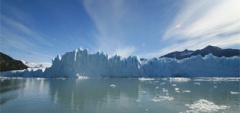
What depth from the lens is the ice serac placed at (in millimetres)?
57750

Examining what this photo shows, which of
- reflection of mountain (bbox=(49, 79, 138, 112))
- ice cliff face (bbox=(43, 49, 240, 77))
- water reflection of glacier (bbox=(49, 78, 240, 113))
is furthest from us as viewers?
ice cliff face (bbox=(43, 49, 240, 77))

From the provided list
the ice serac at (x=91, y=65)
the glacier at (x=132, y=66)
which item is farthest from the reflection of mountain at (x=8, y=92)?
the glacier at (x=132, y=66)

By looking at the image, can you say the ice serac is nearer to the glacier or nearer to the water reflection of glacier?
the glacier

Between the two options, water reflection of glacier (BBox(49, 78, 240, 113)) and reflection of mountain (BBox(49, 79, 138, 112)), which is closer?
water reflection of glacier (BBox(49, 78, 240, 113))

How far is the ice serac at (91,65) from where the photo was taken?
57.8m

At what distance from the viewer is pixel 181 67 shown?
60625mm

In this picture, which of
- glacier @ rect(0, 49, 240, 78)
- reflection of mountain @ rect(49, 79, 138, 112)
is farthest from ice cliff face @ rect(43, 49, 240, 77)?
reflection of mountain @ rect(49, 79, 138, 112)

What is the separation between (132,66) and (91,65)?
11.8 meters

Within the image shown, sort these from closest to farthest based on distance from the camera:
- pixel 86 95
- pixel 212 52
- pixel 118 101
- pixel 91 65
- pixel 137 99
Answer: pixel 118 101 < pixel 137 99 < pixel 86 95 < pixel 91 65 < pixel 212 52

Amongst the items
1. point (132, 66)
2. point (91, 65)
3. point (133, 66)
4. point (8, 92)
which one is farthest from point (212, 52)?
point (8, 92)

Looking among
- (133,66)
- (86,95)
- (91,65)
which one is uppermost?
(91,65)

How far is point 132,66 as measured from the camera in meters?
59.4

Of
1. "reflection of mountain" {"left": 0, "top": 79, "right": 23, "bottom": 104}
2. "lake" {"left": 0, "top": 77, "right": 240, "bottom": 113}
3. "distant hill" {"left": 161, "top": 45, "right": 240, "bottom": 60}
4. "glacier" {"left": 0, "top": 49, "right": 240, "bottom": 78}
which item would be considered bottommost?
"lake" {"left": 0, "top": 77, "right": 240, "bottom": 113}

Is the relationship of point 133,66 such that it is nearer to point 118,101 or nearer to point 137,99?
point 137,99
